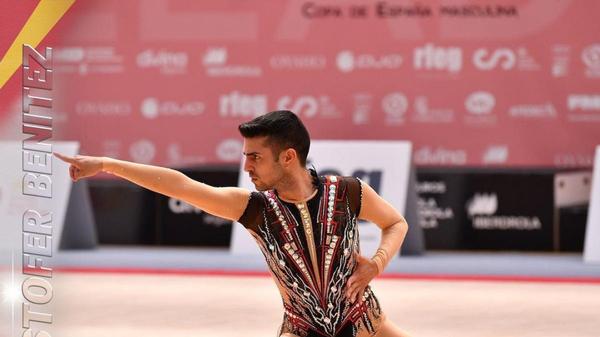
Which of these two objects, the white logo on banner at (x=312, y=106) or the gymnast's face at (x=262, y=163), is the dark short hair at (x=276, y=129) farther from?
the white logo on banner at (x=312, y=106)

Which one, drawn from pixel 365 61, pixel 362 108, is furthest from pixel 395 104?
pixel 365 61

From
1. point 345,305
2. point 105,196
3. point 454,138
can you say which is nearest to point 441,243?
point 454,138

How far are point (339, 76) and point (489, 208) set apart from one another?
7.38 feet

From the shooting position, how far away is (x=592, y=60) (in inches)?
465

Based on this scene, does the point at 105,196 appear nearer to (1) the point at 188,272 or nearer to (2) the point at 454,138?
(1) the point at 188,272

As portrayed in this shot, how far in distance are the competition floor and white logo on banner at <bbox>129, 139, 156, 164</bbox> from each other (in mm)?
1067

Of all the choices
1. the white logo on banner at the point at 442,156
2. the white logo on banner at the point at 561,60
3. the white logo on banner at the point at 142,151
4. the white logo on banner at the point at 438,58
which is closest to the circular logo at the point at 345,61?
the white logo on banner at the point at 438,58

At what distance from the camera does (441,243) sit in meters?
12.4

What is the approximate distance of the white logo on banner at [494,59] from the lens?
11.9 m

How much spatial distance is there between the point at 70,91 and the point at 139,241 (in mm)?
1940

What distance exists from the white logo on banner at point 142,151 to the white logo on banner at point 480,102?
3639mm

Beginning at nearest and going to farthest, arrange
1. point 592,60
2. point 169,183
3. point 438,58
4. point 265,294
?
point 169,183 < point 265,294 < point 592,60 < point 438,58

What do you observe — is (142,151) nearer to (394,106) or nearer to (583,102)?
(394,106)

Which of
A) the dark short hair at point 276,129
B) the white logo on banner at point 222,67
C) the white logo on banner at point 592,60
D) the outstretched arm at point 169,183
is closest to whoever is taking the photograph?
the outstretched arm at point 169,183
